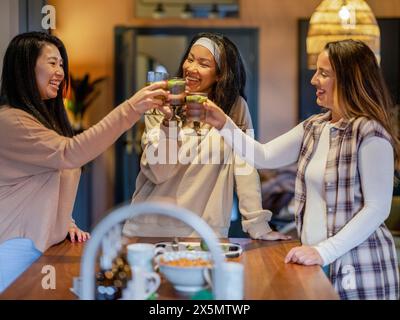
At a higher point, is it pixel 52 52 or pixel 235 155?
pixel 52 52

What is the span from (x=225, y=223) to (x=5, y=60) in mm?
836

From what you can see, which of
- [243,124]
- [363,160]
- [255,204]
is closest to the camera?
[363,160]

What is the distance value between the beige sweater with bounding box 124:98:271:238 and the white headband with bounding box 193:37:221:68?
9.5 inches

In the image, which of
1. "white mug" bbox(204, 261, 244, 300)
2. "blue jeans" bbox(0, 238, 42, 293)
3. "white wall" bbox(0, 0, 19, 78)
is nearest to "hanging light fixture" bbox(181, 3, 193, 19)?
"white wall" bbox(0, 0, 19, 78)

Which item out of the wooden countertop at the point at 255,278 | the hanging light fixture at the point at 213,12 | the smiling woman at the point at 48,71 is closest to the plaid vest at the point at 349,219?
the wooden countertop at the point at 255,278

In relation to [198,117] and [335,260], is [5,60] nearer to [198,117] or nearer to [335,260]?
[198,117]

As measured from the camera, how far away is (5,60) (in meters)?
2.01

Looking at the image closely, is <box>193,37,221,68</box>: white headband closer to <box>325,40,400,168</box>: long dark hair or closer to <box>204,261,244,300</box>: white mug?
<box>325,40,400,168</box>: long dark hair

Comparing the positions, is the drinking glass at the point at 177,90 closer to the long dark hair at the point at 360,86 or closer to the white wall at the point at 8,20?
the long dark hair at the point at 360,86

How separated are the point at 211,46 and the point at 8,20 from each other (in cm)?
74

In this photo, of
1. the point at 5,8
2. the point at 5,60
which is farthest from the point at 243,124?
the point at 5,8

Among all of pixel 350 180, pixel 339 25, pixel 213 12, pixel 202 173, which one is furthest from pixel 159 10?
pixel 350 180

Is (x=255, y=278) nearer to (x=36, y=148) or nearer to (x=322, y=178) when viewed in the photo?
(x=322, y=178)

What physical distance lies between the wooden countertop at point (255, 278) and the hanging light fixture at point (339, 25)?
4.71 feet
